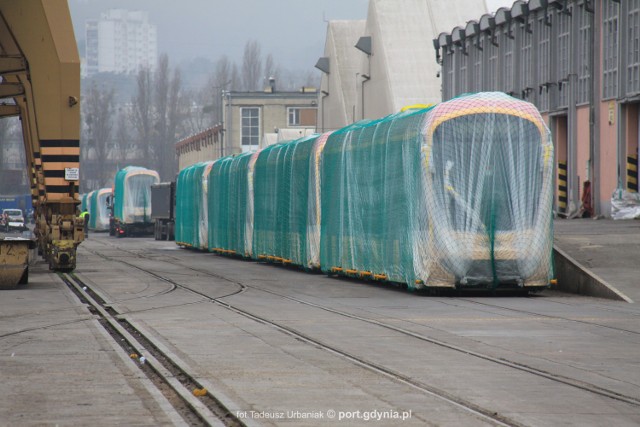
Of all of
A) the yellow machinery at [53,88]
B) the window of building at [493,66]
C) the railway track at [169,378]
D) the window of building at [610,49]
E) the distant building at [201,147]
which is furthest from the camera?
the distant building at [201,147]

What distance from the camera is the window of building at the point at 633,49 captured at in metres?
41.5

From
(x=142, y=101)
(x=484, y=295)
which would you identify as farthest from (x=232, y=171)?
(x=142, y=101)

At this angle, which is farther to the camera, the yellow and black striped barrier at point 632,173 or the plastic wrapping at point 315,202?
the yellow and black striped barrier at point 632,173

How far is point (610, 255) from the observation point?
1008 inches

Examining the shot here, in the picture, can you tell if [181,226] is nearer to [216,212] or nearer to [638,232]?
[216,212]

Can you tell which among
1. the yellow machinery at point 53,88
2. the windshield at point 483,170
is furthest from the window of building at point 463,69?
the windshield at point 483,170

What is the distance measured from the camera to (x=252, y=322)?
57.5ft

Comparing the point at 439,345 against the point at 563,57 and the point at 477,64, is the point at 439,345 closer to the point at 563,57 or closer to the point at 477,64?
the point at 563,57

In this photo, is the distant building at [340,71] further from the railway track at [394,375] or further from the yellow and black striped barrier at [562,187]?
the railway track at [394,375]

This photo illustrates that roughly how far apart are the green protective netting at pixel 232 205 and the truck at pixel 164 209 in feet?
64.3

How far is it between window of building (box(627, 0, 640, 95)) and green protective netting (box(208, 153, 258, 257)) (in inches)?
478

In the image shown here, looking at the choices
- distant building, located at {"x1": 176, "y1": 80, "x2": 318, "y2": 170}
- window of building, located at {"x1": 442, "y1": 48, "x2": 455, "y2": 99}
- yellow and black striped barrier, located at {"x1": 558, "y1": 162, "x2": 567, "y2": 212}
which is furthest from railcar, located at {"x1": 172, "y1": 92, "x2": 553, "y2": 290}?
distant building, located at {"x1": 176, "y1": 80, "x2": 318, "y2": 170}

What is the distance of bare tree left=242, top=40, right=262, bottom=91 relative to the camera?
17712cm

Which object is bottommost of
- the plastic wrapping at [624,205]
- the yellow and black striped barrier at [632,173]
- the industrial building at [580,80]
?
the plastic wrapping at [624,205]
